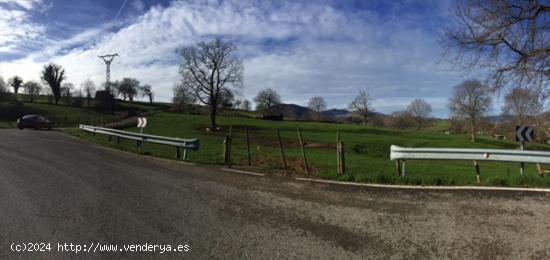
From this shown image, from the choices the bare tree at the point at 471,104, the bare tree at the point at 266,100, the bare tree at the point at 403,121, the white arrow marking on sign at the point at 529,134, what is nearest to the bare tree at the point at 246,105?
the bare tree at the point at 266,100

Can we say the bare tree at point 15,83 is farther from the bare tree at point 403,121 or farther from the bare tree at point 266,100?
the bare tree at point 403,121

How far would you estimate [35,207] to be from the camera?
18.5 ft

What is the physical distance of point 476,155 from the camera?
8812 mm

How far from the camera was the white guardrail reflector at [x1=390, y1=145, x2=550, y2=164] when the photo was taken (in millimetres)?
8153

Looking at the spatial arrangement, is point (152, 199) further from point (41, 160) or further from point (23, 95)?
point (23, 95)

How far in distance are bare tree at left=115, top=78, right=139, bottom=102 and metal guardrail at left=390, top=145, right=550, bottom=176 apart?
12044 centimetres

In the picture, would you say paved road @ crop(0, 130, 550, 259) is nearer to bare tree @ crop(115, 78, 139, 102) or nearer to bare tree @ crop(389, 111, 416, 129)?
bare tree @ crop(389, 111, 416, 129)

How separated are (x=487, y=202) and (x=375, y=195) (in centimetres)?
202

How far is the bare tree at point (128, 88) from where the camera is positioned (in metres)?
113

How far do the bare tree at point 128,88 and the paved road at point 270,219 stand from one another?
117 metres

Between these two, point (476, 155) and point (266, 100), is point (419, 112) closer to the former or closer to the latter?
point (266, 100)

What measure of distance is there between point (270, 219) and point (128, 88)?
123m

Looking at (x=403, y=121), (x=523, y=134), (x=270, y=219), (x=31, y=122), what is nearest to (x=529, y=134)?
(x=523, y=134)

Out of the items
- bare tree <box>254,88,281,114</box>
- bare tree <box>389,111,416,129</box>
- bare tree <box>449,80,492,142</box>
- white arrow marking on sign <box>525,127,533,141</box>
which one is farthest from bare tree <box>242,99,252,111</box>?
white arrow marking on sign <box>525,127,533,141</box>
